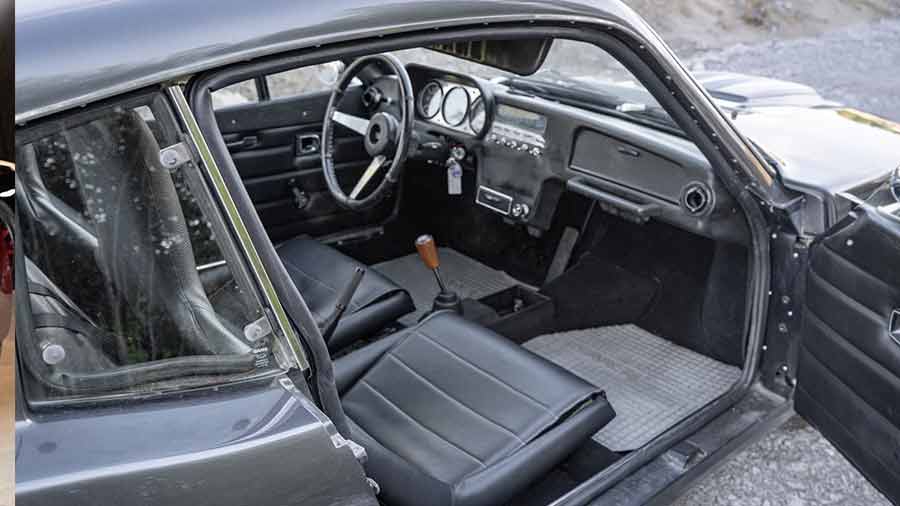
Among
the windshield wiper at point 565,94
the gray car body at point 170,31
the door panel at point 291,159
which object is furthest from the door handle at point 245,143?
the gray car body at point 170,31

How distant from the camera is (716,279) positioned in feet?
9.74

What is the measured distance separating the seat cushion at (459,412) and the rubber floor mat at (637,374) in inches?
22.0

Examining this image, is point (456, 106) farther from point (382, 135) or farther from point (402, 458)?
point (402, 458)

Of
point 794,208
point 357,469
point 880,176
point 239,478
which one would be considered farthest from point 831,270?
point 239,478

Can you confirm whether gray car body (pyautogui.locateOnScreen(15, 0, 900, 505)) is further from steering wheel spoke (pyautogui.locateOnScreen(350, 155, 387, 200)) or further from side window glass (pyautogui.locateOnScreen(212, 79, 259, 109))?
side window glass (pyautogui.locateOnScreen(212, 79, 259, 109))

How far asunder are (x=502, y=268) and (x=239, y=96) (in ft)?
4.56

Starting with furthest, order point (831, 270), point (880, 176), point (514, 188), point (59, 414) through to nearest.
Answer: point (514, 188), point (880, 176), point (831, 270), point (59, 414)

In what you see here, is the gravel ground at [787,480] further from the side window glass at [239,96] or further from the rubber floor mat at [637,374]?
the side window glass at [239,96]

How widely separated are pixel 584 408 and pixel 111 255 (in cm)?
132

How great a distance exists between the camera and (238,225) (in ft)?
4.46

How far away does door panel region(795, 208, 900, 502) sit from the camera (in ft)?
6.27

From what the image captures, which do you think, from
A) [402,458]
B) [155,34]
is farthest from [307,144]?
[155,34]

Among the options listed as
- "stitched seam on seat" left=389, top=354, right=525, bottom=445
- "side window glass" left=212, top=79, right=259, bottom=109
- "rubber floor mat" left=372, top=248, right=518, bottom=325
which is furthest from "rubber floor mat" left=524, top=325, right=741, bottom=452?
"side window glass" left=212, top=79, right=259, bottom=109

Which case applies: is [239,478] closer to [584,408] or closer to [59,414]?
[59,414]
